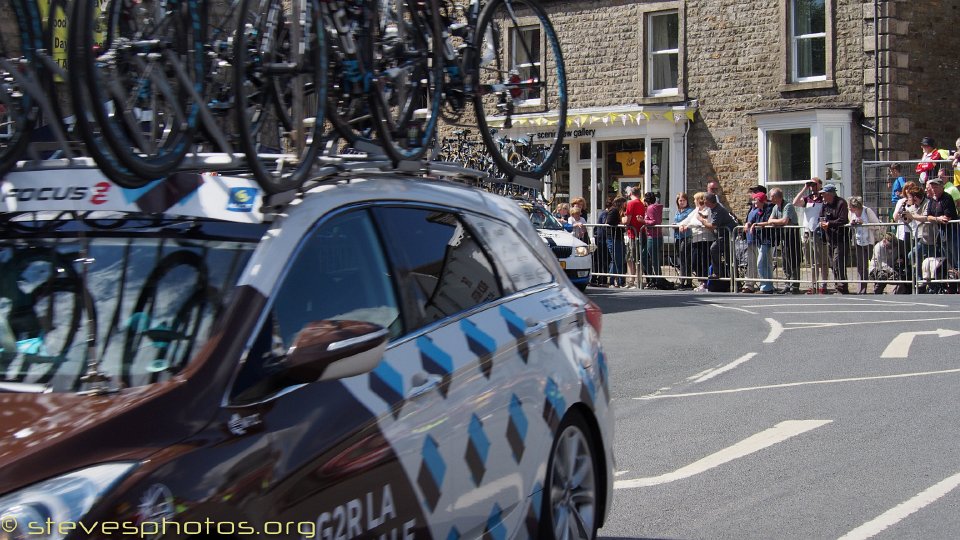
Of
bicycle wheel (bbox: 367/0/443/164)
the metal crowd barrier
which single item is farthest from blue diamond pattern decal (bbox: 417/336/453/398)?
the metal crowd barrier

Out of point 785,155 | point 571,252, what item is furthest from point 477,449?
point 785,155

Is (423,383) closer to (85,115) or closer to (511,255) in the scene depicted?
(511,255)

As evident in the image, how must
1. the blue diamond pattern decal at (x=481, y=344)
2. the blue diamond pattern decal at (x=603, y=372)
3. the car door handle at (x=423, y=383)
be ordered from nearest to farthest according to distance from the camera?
1. the car door handle at (x=423, y=383)
2. the blue diamond pattern decal at (x=481, y=344)
3. the blue diamond pattern decal at (x=603, y=372)

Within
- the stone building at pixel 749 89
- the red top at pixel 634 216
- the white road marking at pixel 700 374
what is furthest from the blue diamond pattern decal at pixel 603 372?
the stone building at pixel 749 89

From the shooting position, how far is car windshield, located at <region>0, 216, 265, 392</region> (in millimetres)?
3600

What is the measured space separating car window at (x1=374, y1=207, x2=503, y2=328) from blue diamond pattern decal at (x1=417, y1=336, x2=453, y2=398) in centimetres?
8

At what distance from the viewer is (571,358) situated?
5.39m

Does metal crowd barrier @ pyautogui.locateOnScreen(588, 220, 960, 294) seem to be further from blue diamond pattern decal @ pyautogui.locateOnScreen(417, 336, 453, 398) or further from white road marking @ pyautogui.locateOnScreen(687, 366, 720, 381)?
blue diamond pattern decal @ pyautogui.locateOnScreen(417, 336, 453, 398)

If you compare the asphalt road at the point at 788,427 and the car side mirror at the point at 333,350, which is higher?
the car side mirror at the point at 333,350

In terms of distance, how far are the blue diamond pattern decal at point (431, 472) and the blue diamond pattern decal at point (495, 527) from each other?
0.41 meters

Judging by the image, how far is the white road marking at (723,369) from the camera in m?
12.0

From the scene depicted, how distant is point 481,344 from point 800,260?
18699 mm

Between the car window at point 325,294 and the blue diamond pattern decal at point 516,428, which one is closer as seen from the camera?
the car window at point 325,294

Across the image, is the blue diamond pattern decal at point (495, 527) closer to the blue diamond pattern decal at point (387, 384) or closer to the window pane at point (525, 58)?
the blue diamond pattern decal at point (387, 384)
